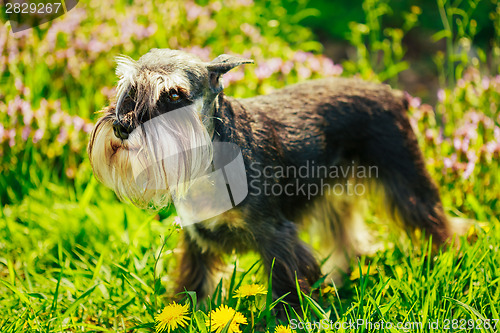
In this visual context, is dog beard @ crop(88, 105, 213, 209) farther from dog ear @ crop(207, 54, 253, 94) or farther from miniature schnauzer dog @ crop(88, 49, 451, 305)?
dog ear @ crop(207, 54, 253, 94)

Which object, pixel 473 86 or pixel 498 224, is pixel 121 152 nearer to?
pixel 498 224

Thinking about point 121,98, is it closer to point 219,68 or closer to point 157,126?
point 157,126

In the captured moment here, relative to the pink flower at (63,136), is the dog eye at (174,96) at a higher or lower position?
higher

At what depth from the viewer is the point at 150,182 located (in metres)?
2.21

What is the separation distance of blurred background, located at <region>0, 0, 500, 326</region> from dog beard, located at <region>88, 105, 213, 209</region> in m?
0.58

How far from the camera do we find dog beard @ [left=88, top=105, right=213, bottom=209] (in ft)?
6.69

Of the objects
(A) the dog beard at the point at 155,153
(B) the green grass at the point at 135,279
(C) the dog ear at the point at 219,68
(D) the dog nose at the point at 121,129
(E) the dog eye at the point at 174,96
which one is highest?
(C) the dog ear at the point at 219,68

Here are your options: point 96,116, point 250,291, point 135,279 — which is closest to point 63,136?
point 96,116

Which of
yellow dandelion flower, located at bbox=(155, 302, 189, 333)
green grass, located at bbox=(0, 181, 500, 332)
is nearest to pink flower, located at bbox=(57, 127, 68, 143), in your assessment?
green grass, located at bbox=(0, 181, 500, 332)

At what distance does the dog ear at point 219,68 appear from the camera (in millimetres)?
2244

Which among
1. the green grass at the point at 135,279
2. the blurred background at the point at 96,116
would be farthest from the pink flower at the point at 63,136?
the green grass at the point at 135,279

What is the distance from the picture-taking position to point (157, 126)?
2.03 m

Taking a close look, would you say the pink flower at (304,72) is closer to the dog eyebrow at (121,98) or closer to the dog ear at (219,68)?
the dog ear at (219,68)

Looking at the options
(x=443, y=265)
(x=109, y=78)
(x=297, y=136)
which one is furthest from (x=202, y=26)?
(x=443, y=265)
